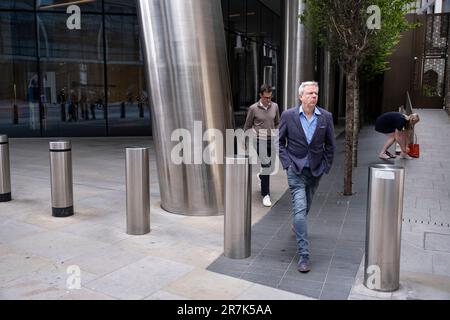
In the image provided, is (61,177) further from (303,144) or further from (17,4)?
(17,4)

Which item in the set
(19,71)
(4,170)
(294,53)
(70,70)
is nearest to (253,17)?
(294,53)

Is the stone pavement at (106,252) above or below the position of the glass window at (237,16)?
below

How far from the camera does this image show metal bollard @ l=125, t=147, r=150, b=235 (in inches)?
231

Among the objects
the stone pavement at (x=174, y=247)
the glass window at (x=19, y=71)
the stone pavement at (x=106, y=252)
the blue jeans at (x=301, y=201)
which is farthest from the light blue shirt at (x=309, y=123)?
the glass window at (x=19, y=71)

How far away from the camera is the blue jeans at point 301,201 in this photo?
492cm

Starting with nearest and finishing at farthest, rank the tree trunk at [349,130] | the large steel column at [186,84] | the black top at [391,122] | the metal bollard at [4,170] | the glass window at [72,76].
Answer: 1. the large steel column at [186,84]
2. the metal bollard at [4,170]
3. the tree trunk at [349,130]
4. the black top at [391,122]
5. the glass window at [72,76]

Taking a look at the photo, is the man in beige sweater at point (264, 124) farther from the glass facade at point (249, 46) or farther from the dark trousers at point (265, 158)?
the glass facade at point (249, 46)

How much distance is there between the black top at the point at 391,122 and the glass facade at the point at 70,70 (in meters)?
8.58

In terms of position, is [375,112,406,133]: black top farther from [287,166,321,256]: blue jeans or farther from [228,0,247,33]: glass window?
[228,0,247,33]: glass window

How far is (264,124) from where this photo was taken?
757cm

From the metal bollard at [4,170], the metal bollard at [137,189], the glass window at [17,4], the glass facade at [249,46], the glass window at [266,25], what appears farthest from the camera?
the glass window at [266,25]

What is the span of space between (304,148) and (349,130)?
13.4 feet
